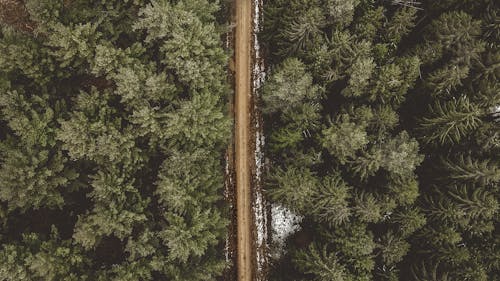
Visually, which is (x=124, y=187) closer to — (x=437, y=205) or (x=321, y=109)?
(x=321, y=109)

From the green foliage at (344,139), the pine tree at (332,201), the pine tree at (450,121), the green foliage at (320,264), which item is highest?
the pine tree at (450,121)

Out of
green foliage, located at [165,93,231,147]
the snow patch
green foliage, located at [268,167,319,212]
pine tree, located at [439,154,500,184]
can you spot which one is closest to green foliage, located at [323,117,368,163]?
green foliage, located at [268,167,319,212]

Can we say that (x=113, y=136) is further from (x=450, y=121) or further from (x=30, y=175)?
(x=450, y=121)

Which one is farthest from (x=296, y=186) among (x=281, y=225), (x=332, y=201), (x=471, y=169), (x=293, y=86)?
(x=471, y=169)

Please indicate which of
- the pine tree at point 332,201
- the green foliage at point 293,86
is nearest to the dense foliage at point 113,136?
the green foliage at point 293,86

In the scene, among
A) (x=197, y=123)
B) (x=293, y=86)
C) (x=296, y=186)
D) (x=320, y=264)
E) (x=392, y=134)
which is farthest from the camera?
(x=392, y=134)

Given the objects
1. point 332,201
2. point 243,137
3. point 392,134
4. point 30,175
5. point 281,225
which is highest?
point 243,137

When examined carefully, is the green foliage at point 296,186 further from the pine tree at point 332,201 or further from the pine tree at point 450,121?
the pine tree at point 450,121
